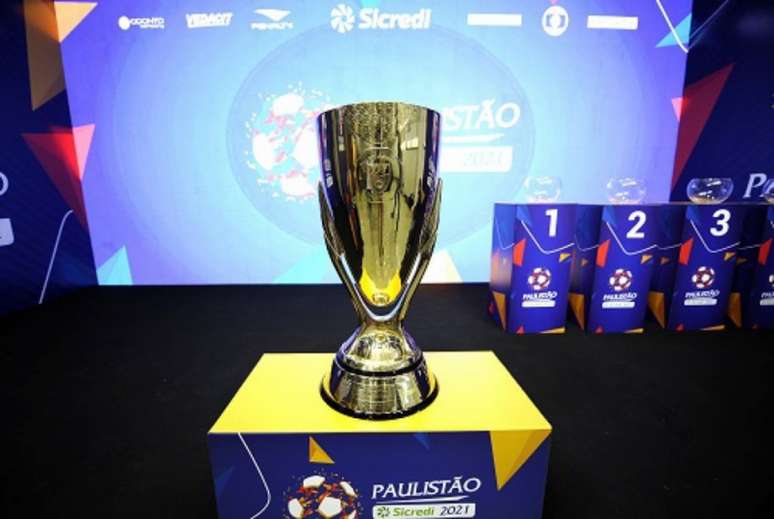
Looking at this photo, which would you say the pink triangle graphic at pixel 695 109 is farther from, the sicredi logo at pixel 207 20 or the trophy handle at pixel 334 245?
the sicredi logo at pixel 207 20

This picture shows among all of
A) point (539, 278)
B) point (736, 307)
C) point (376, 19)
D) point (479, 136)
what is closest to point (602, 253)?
point (539, 278)

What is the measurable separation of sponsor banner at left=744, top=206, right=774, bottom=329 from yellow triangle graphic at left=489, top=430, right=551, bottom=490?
1.51 meters

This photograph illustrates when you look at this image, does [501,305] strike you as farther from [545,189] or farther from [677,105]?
[677,105]

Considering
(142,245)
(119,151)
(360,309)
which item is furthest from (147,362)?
(119,151)

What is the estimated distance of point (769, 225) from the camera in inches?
53.9

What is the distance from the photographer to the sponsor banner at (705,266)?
53.5 inches

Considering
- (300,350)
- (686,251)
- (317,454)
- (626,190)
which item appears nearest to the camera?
(317,454)

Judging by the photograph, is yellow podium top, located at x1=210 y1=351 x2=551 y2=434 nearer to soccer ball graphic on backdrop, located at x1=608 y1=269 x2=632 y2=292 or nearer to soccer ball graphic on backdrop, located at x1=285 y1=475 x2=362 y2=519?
soccer ball graphic on backdrop, located at x1=285 y1=475 x2=362 y2=519

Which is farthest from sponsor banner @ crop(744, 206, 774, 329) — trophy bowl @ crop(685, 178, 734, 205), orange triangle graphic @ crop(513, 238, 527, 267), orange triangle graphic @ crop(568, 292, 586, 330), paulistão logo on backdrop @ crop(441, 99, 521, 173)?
paulistão logo on backdrop @ crop(441, 99, 521, 173)

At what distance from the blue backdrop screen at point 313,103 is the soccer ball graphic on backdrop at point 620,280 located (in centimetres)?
81

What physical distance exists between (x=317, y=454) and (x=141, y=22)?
2.32 meters

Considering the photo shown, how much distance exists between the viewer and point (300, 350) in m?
1.29

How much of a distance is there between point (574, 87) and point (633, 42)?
360 mm

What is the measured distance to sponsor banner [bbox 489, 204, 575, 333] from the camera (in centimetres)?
132
